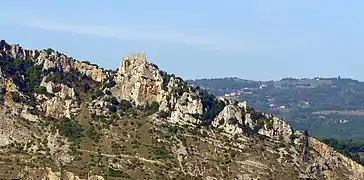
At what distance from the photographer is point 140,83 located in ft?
350

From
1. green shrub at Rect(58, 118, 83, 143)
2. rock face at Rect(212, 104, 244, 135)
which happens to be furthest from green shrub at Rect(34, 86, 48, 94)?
rock face at Rect(212, 104, 244, 135)

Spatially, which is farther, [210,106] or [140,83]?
[210,106]

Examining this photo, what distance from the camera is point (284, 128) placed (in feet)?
346

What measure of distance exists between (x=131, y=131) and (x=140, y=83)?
999cm

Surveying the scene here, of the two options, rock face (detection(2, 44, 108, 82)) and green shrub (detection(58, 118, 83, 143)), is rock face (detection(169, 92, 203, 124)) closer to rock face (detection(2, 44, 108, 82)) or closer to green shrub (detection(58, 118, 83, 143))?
green shrub (detection(58, 118, 83, 143))

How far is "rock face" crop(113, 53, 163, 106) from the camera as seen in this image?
107 metres

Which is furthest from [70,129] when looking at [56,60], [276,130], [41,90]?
[276,130]

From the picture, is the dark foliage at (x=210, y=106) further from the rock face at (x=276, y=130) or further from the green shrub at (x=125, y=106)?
the green shrub at (x=125, y=106)

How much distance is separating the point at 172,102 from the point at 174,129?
5.48 m

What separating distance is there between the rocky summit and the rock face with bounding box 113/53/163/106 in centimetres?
16

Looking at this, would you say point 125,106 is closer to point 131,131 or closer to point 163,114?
point 163,114

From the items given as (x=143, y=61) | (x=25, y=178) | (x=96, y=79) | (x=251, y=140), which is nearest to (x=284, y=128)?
(x=251, y=140)

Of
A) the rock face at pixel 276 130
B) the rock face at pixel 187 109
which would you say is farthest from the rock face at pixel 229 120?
the rock face at pixel 276 130

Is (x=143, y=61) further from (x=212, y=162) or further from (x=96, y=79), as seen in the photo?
(x=212, y=162)
